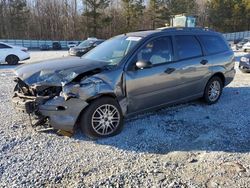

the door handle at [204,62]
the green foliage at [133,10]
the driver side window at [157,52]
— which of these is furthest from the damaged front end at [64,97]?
the green foliage at [133,10]

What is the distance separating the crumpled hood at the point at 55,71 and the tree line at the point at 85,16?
4326 centimetres

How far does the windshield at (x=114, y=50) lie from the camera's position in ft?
15.9

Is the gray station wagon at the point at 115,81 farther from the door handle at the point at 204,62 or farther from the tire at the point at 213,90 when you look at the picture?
the tire at the point at 213,90

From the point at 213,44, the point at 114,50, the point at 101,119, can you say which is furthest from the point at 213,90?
the point at 101,119

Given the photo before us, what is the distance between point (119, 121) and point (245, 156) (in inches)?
79.6

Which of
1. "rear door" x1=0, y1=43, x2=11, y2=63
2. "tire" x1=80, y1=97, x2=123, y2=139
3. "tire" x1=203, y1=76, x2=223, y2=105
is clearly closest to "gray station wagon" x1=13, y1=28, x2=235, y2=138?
"tire" x1=80, y1=97, x2=123, y2=139

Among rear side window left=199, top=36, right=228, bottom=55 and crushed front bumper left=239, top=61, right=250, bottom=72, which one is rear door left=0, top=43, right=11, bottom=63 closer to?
crushed front bumper left=239, top=61, right=250, bottom=72

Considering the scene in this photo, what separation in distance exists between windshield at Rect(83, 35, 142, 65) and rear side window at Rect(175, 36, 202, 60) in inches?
38.1

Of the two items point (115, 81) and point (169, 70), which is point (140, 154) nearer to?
point (115, 81)

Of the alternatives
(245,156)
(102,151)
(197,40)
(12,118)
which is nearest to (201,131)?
(245,156)

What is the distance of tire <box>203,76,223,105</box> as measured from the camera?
245 inches

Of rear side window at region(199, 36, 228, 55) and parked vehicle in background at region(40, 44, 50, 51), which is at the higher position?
rear side window at region(199, 36, 228, 55)

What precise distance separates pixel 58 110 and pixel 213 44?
13.3 ft

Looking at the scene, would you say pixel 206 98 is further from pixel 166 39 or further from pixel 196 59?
pixel 166 39
